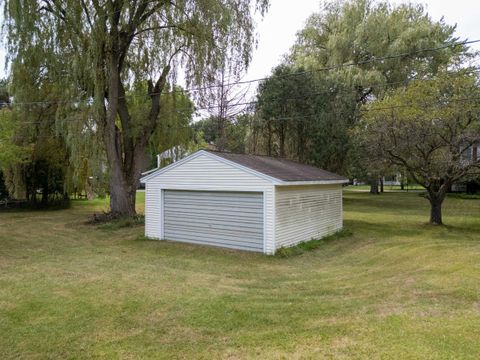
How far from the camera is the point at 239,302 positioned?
559 cm

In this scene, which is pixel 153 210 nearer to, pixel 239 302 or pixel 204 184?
pixel 204 184

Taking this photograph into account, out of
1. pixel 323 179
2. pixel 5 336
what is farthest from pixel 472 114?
pixel 5 336

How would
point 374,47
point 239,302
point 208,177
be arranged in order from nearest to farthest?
A: 1. point 239,302
2. point 208,177
3. point 374,47

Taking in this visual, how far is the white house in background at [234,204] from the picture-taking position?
371 inches

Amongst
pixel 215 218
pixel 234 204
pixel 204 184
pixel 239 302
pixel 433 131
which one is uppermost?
pixel 433 131

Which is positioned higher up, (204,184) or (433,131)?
(433,131)

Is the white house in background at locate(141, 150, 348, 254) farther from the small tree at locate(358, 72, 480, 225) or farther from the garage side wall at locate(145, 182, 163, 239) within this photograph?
the small tree at locate(358, 72, 480, 225)

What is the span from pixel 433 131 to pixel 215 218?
770cm

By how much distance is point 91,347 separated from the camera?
4.19 m

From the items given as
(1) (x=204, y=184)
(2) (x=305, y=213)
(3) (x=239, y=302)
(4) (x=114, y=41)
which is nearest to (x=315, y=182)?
(2) (x=305, y=213)

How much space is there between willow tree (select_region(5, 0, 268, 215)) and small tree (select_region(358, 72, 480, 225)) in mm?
5734

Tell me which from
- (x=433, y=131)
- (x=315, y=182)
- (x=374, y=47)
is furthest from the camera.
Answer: (x=374, y=47)

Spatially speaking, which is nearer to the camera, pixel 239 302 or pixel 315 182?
pixel 239 302

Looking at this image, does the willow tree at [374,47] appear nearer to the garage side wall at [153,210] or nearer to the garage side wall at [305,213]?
the garage side wall at [305,213]
